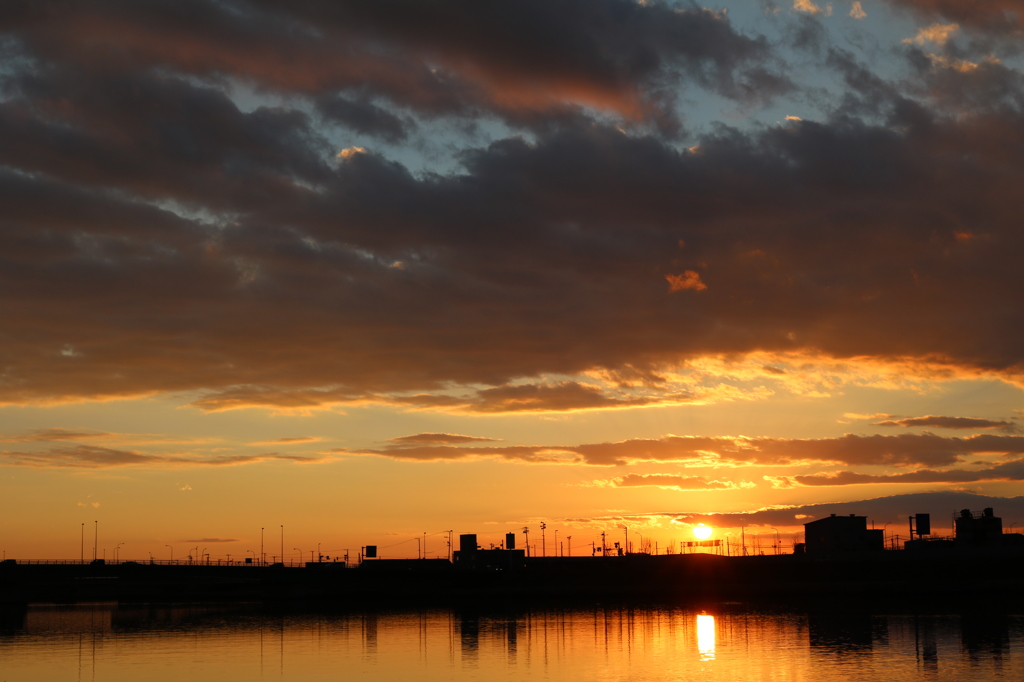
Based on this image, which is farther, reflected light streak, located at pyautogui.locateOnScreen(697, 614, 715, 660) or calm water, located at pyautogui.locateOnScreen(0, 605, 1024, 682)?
reflected light streak, located at pyautogui.locateOnScreen(697, 614, 715, 660)

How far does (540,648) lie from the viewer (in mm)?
101750

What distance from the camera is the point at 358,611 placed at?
18125 cm

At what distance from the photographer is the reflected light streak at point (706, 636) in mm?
93469

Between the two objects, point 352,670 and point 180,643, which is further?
point 180,643

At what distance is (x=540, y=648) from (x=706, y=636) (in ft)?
71.3

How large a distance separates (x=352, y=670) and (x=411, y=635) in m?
36.7

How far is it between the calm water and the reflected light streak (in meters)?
Result: 0.21

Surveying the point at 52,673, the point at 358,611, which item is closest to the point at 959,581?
the point at 358,611

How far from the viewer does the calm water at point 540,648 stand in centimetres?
8144

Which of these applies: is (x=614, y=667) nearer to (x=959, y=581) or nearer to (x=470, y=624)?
(x=470, y=624)

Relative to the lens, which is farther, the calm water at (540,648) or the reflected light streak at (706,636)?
the reflected light streak at (706,636)

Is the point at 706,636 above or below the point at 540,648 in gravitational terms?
below

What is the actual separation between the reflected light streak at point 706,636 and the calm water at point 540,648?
0.68 ft

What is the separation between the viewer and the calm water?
81438 millimetres
